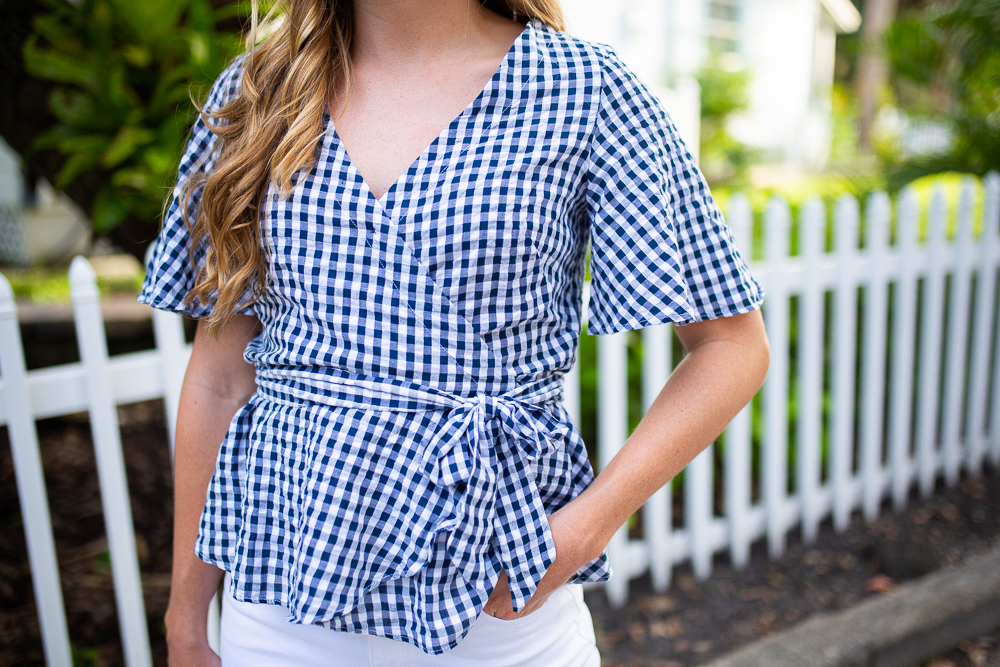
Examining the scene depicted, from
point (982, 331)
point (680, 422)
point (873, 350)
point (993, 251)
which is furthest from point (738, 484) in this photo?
point (680, 422)

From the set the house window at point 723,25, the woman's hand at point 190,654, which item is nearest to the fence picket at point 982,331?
the woman's hand at point 190,654

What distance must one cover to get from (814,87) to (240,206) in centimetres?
1819

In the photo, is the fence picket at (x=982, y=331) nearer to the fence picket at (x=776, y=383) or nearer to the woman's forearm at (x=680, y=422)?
the fence picket at (x=776, y=383)

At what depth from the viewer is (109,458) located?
1.95 metres

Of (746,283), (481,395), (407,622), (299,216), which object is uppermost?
(299,216)

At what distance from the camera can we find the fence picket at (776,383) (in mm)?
2725

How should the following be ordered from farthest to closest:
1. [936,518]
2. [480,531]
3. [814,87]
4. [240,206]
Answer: [814,87] < [936,518] < [240,206] < [480,531]

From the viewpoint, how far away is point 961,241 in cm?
330

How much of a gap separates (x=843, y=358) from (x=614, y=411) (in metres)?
1.14

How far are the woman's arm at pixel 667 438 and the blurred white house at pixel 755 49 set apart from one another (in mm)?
7242

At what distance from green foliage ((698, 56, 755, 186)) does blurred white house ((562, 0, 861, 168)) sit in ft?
1.03

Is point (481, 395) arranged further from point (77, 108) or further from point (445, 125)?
point (77, 108)

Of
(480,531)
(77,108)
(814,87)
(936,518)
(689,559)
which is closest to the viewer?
(480,531)

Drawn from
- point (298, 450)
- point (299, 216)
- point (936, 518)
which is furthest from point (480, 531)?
point (936, 518)
